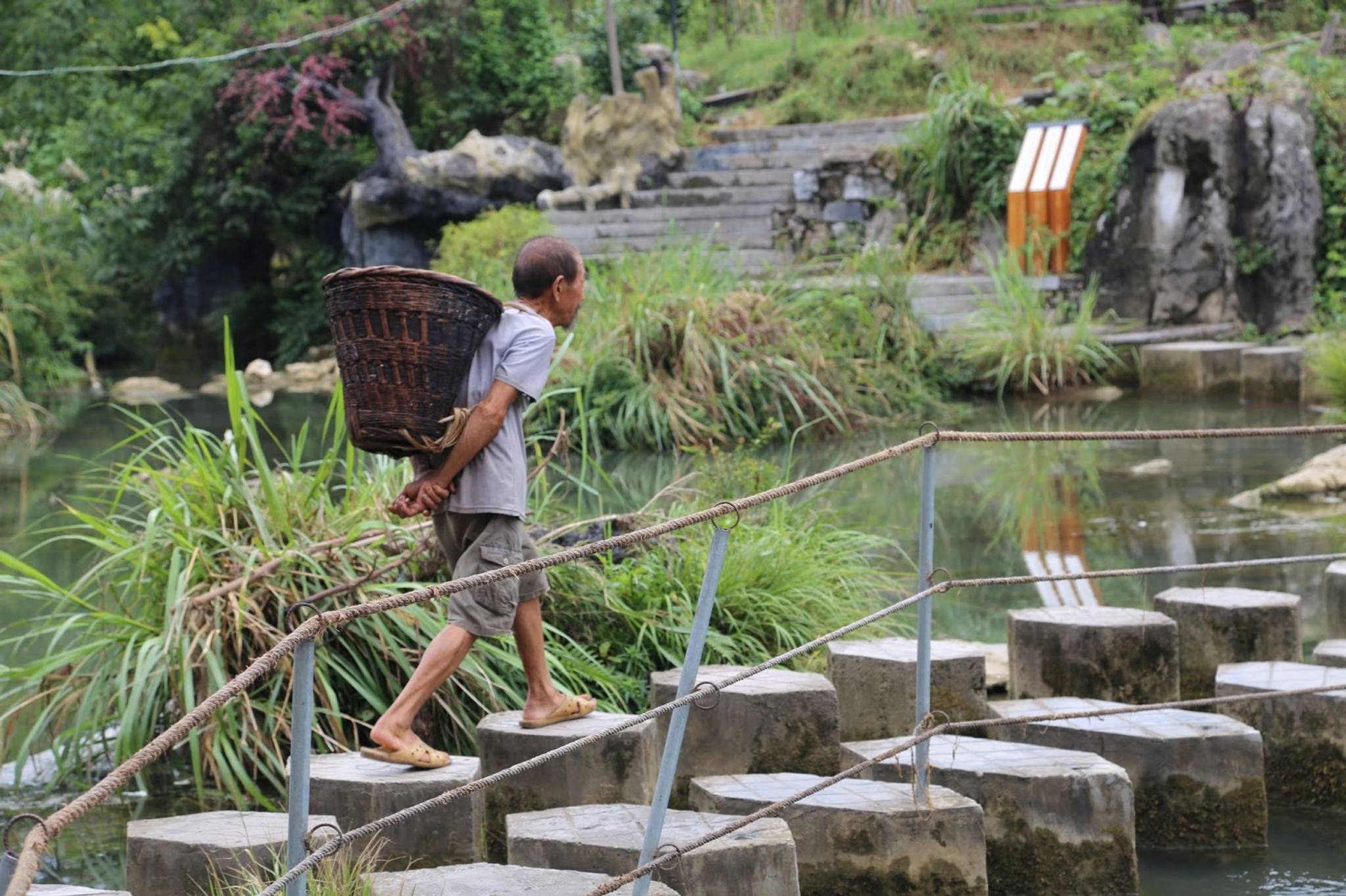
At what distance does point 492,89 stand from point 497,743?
18.3m

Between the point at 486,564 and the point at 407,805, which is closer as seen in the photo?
the point at 407,805

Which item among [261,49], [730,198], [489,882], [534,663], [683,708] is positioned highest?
[261,49]

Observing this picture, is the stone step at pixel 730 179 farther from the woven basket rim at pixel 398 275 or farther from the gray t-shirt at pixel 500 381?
the woven basket rim at pixel 398 275

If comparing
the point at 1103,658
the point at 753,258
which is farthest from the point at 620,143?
the point at 1103,658

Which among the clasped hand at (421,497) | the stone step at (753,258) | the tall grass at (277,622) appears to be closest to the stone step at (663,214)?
the stone step at (753,258)

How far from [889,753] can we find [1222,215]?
12296 mm

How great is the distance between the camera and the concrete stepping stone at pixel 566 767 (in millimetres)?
3607

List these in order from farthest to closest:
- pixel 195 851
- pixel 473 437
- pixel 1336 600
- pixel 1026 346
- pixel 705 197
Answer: pixel 705 197 → pixel 1026 346 → pixel 1336 600 → pixel 473 437 → pixel 195 851

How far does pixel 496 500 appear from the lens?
3.63 m

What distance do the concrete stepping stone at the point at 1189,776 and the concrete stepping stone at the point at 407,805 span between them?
1.37 metres

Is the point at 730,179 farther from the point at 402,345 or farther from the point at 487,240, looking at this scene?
the point at 402,345

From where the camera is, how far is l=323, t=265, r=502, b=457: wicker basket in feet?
11.1

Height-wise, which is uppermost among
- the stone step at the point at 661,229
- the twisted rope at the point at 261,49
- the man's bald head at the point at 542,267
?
the twisted rope at the point at 261,49

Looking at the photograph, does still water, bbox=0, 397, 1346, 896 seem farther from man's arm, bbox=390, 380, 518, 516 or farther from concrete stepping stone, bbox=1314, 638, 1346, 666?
man's arm, bbox=390, 380, 518, 516
